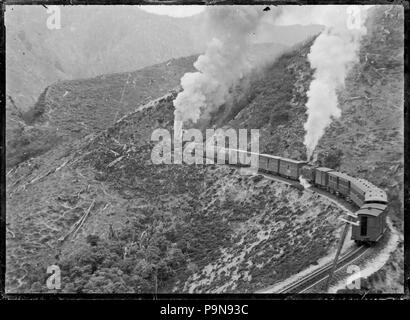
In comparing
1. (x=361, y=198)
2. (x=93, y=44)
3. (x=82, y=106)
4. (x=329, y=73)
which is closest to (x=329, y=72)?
(x=329, y=73)

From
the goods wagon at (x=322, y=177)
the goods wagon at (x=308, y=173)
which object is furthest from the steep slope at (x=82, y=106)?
the goods wagon at (x=322, y=177)

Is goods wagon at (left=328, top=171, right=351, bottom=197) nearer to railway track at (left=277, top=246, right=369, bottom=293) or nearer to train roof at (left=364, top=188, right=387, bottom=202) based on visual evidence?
train roof at (left=364, top=188, right=387, bottom=202)

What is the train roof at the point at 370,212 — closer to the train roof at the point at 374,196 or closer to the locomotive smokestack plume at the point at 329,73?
the train roof at the point at 374,196

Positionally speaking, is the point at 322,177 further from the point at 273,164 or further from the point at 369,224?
the point at 369,224

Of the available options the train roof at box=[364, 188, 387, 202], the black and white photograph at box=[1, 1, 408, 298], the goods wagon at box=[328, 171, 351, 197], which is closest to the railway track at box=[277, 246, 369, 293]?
the black and white photograph at box=[1, 1, 408, 298]

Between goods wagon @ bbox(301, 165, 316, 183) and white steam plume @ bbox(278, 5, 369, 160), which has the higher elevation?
white steam plume @ bbox(278, 5, 369, 160)
